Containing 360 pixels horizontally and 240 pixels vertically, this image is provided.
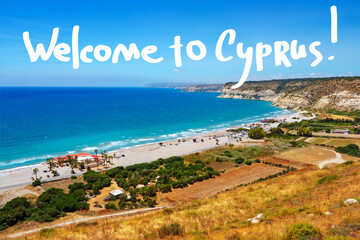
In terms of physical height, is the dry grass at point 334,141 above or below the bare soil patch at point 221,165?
below

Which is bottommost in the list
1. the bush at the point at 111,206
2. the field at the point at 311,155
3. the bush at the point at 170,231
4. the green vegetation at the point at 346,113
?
the green vegetation at the point at 346,113

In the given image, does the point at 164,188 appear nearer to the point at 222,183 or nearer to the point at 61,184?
the point at 222,183

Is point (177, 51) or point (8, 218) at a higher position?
point (177, 51)

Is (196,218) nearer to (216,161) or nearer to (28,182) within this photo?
(216,161)

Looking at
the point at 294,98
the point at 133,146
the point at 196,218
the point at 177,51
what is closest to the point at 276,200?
the point at 196,218

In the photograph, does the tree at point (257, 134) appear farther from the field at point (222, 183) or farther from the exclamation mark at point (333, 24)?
the exclamation mark at point (333, 24)

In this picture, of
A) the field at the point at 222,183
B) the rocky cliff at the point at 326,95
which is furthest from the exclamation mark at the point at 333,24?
the rocky cliff at the point at 326,95

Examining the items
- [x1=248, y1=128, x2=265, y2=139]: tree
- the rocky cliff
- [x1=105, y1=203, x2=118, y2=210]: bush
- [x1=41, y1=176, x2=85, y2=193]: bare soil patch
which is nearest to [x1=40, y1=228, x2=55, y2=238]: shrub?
[x1=105, y1=203, x2=118, y2=210]: bush
